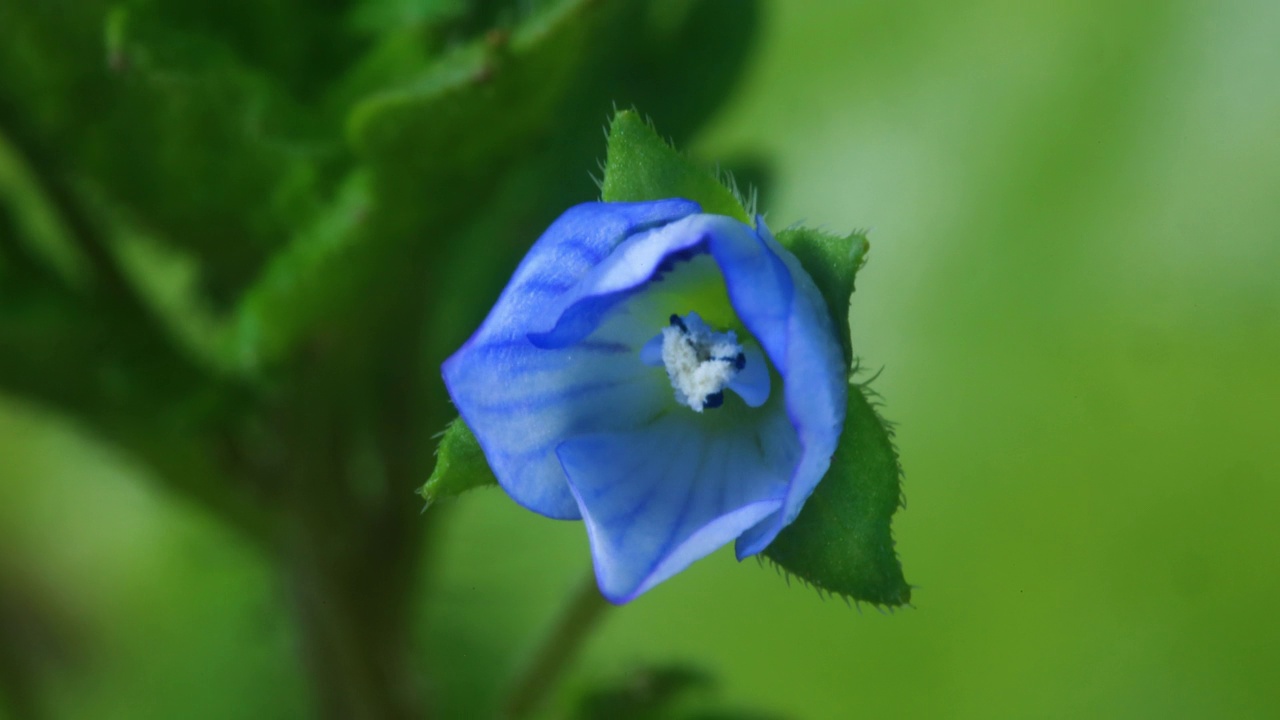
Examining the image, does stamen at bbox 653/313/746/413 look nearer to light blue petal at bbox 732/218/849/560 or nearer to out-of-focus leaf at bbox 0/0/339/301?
light blue petal at bbox 732/218/849/560

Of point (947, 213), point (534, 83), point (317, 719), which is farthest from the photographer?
point (947, 213)

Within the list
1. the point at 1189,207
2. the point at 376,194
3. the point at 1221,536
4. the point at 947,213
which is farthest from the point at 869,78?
the point at 376,194

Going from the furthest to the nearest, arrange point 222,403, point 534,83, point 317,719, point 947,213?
point 947,213 < point 317,719 < point 222,403 < point 534,83

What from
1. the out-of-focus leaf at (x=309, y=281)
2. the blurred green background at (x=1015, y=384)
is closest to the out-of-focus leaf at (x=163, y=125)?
the out-of-focus leaf at (x=309, y=281)

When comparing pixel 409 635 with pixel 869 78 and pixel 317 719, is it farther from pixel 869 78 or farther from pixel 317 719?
pixel 869 78

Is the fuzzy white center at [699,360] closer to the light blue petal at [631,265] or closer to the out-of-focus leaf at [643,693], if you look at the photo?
the light blue petal at [631,265]

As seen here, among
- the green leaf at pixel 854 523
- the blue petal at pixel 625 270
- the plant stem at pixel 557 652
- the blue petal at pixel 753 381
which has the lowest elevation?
the plant stem at pixel 557 652

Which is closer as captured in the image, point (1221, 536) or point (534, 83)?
point (534, 83)
